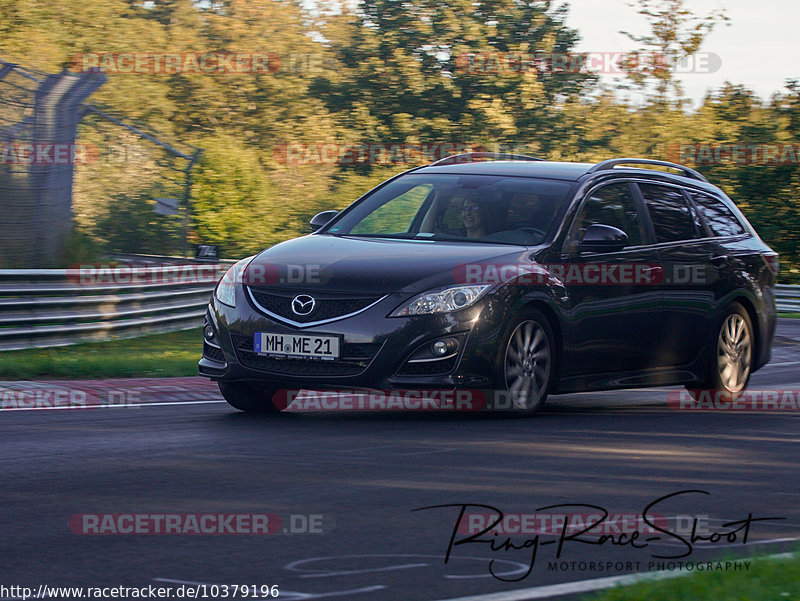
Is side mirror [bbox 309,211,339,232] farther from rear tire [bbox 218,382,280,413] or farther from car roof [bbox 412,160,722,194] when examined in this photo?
rear tire [bbox 218,382,280,413]

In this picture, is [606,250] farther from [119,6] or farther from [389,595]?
[119,6]

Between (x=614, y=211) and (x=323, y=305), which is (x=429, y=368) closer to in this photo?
(x=323, y=305)

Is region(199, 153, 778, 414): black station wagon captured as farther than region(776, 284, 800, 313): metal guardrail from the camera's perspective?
No

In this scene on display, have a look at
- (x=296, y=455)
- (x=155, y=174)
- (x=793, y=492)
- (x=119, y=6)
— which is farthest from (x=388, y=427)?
→ (x=119, y=6)

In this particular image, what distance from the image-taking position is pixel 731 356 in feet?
34.7

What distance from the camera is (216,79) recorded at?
50.1 m

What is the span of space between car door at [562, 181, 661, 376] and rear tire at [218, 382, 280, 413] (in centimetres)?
199

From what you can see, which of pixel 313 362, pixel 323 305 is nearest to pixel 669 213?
pixel 323 305

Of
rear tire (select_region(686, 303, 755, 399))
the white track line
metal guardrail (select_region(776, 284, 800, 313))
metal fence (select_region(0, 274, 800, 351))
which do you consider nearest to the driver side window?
rear tire (select_region(686, 303, 755, 399))

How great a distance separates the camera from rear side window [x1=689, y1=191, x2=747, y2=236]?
1075 centimetres

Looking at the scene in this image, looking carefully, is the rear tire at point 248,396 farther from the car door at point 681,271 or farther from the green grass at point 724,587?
the green grass at point 724,587

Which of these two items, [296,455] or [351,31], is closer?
[296,455]

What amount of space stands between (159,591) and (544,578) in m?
1.26

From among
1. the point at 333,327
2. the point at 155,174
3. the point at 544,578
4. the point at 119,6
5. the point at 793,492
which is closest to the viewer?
the point at 544,578
